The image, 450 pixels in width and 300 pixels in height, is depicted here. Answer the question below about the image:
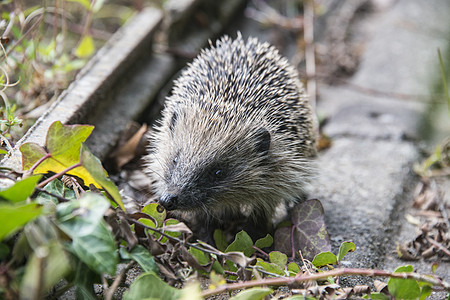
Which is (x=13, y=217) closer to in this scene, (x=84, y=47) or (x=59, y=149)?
(x=59, y=149)

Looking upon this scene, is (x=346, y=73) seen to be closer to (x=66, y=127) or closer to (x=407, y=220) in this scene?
(x=407, y=220)

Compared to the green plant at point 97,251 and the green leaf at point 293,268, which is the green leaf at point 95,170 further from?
the green leaf at point 293,268

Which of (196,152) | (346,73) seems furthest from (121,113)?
(346,73)

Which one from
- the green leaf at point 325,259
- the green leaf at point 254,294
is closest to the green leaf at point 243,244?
the green leaf at point 325,259

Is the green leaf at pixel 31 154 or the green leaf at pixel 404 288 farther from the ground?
the green leaf at pixel 31 154

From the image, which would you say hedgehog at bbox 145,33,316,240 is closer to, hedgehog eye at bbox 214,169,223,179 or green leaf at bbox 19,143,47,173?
hedgehog eye at bbox 214,169,223,179

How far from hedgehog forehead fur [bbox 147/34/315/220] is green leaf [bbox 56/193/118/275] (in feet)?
3.46

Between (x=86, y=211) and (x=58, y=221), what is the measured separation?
0.14 meters

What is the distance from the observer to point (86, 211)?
6.72 feet

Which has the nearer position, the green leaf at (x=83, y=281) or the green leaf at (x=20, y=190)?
the green leaf at (x=20, y=190)

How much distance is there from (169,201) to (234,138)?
0.68 m

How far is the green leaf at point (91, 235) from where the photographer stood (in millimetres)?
2010

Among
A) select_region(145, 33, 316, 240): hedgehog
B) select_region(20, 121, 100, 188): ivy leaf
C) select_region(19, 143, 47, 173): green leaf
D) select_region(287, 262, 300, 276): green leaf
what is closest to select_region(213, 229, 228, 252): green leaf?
select_region(145, 33, 316, 240): hedgehog

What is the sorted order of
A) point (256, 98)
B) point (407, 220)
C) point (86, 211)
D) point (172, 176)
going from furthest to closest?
1. point (407, 220)
2. point (256, 98)
3. point (172, 176)
4. point (86, 211)
